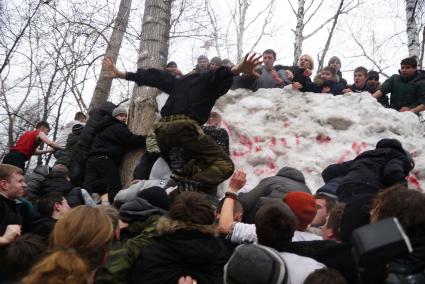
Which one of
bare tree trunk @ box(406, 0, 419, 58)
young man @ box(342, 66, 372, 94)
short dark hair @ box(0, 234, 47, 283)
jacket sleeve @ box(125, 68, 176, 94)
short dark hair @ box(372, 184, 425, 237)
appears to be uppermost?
bare tree trunk @ box(406, 0, 419, 58)

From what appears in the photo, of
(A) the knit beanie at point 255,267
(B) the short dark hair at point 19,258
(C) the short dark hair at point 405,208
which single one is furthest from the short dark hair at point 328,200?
(B) the short dark hair at point 19,258

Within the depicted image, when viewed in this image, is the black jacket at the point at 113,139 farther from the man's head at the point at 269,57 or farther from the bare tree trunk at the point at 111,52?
the bare tree trunk at the point at 111,52

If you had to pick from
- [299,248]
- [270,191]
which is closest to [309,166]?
[270,191]

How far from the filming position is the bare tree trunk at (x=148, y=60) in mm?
6555

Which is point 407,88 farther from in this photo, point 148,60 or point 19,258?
A: point 19,258

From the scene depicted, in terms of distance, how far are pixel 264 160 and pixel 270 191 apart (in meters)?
1.96

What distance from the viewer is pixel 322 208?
176 inches

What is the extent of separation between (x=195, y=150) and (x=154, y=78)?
4.58 feet

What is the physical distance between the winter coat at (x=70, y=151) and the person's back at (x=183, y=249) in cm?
405

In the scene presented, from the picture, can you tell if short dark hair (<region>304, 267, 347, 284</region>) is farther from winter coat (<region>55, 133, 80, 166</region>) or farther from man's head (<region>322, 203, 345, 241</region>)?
winter coat (<region>55, 133, 80, 166</region>)

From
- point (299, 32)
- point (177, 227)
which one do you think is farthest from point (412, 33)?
point (177, 227)

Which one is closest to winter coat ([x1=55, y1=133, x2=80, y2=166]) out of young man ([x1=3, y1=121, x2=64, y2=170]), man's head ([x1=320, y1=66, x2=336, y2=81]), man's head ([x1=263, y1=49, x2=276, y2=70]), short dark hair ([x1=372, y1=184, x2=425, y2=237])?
young man ([x1=3, y1=121, x2=64, y2=170])

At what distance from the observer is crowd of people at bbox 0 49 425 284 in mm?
2318

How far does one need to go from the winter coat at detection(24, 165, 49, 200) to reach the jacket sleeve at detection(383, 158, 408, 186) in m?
4.01
